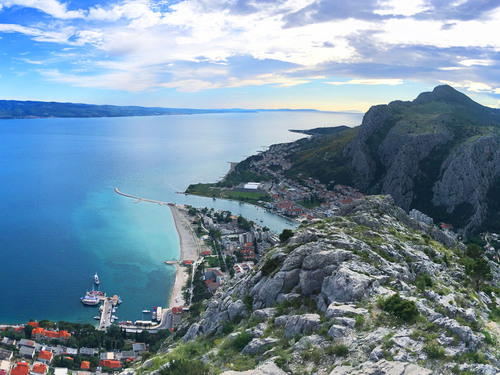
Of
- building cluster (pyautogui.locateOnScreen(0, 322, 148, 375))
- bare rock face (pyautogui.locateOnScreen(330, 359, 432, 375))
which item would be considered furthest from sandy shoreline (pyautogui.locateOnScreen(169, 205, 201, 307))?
bare rock face (pyautogui.locateOnScreen(330, 359, 432, 375))

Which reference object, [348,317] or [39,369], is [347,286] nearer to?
[348,317]

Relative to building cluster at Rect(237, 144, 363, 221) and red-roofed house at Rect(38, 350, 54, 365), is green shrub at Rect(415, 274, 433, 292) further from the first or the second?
building cluster at Rect(237, 144, 363, 221)

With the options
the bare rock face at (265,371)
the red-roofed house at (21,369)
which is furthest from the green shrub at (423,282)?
the red-roofed house at (21,369)

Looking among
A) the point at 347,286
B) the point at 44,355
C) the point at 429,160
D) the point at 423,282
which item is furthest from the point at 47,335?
the point at 429,160

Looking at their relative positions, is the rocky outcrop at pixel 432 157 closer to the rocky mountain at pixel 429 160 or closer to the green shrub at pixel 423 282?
the rocky mountain at pixel 429 160

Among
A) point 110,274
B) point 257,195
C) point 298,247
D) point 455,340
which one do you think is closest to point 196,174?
point 257,195

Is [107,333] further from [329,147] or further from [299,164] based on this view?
[329,147]
